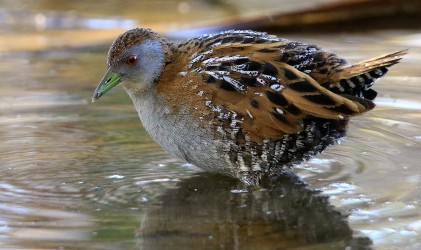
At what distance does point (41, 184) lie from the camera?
19.9ft

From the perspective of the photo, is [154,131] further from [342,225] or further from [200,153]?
[342,225]

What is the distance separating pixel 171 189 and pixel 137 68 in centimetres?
90

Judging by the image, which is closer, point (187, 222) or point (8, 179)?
point (187, 222)

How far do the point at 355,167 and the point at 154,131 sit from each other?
1430 millimetres

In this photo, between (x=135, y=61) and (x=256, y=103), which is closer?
(x=256, y=103)

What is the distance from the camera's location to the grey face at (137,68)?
Answer: 6.27 m

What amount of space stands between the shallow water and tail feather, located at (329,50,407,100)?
607mm

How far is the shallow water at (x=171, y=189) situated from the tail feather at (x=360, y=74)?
1.99 ft

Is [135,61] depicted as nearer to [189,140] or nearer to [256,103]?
[189,140]

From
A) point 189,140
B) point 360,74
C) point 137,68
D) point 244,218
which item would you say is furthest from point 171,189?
point 360,74

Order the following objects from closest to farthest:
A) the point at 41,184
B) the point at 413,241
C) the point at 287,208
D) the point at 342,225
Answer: the point at 413,241
the point at 342,225
the point at 287,208
the point at 41,184

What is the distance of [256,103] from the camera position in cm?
584

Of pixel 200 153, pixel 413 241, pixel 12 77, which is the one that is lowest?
pixel 413 241

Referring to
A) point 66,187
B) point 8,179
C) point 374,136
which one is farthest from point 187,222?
point 374,136
